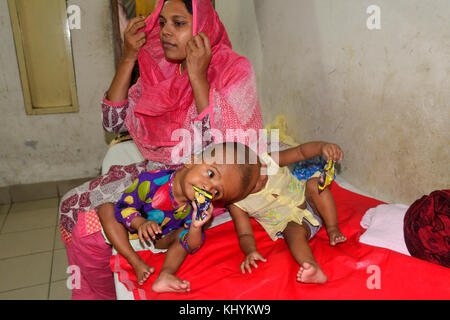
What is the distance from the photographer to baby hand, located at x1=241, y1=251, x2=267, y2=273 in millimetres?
1205

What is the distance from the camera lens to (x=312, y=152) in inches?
59.3

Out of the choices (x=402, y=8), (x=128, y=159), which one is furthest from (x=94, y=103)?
(x=402, y=8)

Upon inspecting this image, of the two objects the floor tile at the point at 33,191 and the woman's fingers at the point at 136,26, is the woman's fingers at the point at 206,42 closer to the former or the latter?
the woman's fingers at the point at 136,26

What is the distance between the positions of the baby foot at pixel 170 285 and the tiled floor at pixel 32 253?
133 cm

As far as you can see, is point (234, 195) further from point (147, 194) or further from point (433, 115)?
point (433, 115)

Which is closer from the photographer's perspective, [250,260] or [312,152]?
[250,260]

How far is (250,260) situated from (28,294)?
1.68 m

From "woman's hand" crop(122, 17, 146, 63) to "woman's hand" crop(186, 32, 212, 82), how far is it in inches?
13.6

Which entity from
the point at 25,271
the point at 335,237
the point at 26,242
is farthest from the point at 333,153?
the point at 26,242

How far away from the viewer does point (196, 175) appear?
1270 mm

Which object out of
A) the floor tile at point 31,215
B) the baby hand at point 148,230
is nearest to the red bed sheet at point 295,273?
the baby hand at point 148,230

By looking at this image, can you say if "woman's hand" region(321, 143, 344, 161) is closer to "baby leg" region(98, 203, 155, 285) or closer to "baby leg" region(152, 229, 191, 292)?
"baby leg" region(152, 229, 191, 292)

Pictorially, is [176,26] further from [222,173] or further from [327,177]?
[327,177]

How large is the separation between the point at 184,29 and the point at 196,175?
769mm
